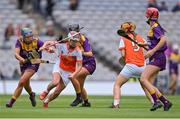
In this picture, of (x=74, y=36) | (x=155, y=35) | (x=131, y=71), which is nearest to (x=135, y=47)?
(x=131, y=71)

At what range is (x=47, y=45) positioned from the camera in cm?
2380

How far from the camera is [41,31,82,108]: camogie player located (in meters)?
23.9

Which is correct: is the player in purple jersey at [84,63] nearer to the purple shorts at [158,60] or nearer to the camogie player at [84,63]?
the camogie player at [84,63]

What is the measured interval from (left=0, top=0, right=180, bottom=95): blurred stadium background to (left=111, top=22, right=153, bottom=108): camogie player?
44.3 feet

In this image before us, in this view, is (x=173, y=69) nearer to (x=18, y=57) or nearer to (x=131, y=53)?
(x=131, y=53)

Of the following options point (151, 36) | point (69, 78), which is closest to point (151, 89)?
point (151, 36)

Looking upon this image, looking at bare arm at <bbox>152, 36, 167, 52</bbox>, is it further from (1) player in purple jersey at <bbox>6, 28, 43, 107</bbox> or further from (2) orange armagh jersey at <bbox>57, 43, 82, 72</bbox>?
(1) player in purple jersey at <bbox>6, 28, 43, 107</bbox>

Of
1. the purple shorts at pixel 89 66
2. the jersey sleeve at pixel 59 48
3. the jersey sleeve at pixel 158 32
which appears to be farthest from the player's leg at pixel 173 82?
the jersey sleeve at pixel 158 32

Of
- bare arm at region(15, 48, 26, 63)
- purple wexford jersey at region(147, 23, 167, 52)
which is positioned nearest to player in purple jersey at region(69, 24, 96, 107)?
bare arm at region(15, 48, 26, 63)

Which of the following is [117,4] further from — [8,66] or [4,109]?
[4,109]

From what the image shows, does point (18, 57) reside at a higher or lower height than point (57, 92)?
higher

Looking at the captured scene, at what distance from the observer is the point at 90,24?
139 ft

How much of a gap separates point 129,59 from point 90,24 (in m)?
18.8

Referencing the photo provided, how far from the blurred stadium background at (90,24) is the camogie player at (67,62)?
13074mm
